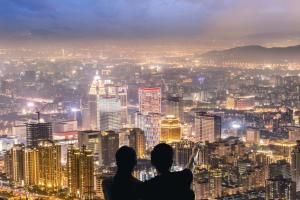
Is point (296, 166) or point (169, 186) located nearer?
point (169, 186)

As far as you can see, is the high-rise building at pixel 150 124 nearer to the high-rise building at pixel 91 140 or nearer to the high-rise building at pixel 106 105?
the high-rise building at pixel 106 105

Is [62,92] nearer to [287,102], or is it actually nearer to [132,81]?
[132,81]

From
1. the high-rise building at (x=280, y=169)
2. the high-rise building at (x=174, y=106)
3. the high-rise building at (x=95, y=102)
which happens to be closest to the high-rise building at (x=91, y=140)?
the high-rise building at (x=95, y=102)

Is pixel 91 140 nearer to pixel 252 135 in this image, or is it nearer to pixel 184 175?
pixel 252 135

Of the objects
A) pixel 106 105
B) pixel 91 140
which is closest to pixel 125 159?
pixel 91 140

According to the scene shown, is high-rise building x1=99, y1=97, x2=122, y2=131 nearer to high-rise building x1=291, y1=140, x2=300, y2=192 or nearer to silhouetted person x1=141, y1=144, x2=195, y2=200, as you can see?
high-rise building x1=291, y1=140, x2=300, y2=192

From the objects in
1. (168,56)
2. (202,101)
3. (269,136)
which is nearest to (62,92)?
(168,56)
